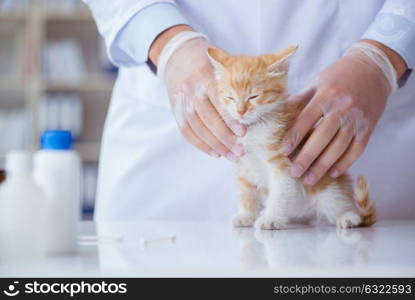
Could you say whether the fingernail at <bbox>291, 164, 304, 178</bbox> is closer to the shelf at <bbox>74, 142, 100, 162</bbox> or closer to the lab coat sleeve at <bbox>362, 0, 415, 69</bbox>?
the lab coat sleeve at <bbox>362, 0, 415, 69</bbox>

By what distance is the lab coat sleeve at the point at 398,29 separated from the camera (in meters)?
1.20

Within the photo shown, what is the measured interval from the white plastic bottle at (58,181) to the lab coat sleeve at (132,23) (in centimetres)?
58

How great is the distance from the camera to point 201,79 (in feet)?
3.74

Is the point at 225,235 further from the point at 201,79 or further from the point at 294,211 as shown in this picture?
the point at 201,79

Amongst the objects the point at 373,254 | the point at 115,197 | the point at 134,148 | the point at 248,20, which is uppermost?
the point at 248,20

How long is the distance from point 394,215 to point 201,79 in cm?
58

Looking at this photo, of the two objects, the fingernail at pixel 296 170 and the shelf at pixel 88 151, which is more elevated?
the shelf at pixel 88 151

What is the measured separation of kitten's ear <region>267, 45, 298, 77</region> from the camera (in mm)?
1023

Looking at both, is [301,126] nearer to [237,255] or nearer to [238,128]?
[238,128]

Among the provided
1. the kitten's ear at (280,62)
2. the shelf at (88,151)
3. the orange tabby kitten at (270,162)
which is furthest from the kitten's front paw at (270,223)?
the shelf at (88,151)

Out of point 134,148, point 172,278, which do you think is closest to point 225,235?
point 172,278

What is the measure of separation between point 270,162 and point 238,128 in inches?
3.2

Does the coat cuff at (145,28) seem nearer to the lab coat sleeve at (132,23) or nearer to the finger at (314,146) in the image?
the lab coat sleeve at (132,23)

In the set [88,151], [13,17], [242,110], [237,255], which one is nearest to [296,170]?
[242,110]
